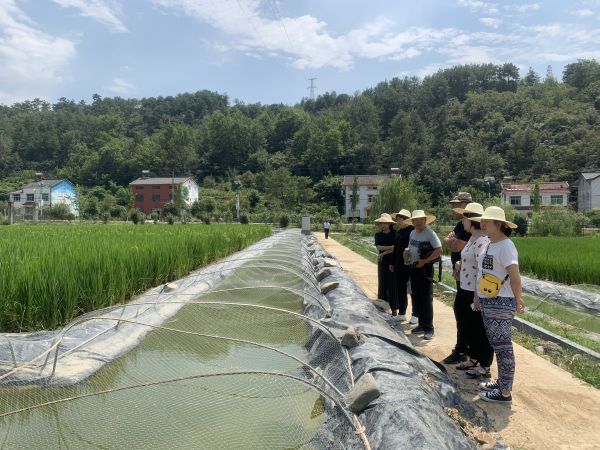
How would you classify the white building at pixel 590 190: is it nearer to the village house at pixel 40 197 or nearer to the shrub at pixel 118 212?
the shrub at pixel 118 212

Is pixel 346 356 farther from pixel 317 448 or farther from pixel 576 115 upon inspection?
pixel 576 115

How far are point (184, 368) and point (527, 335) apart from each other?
4157 mm

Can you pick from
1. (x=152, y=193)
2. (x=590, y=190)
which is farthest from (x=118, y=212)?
(x=590, y=190)

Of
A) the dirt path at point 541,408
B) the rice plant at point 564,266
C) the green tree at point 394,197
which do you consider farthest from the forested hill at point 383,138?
the dirt path at point 541,408

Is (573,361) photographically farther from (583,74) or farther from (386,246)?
(583,74)

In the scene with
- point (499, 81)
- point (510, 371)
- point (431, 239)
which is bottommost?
point (510, 371)

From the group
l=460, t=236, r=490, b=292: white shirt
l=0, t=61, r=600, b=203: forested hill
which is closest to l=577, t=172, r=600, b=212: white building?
l=0, t=61, r=600, b=203: forested hill

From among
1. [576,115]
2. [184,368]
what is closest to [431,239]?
[184,368]

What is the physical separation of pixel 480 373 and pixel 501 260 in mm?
1176

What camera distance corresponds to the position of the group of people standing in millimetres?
3127

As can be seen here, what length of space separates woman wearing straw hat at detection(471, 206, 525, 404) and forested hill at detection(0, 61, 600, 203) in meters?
47.6

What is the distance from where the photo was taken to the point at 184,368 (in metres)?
2.96

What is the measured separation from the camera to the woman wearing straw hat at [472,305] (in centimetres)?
369

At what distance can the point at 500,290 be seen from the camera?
312 centimetres
